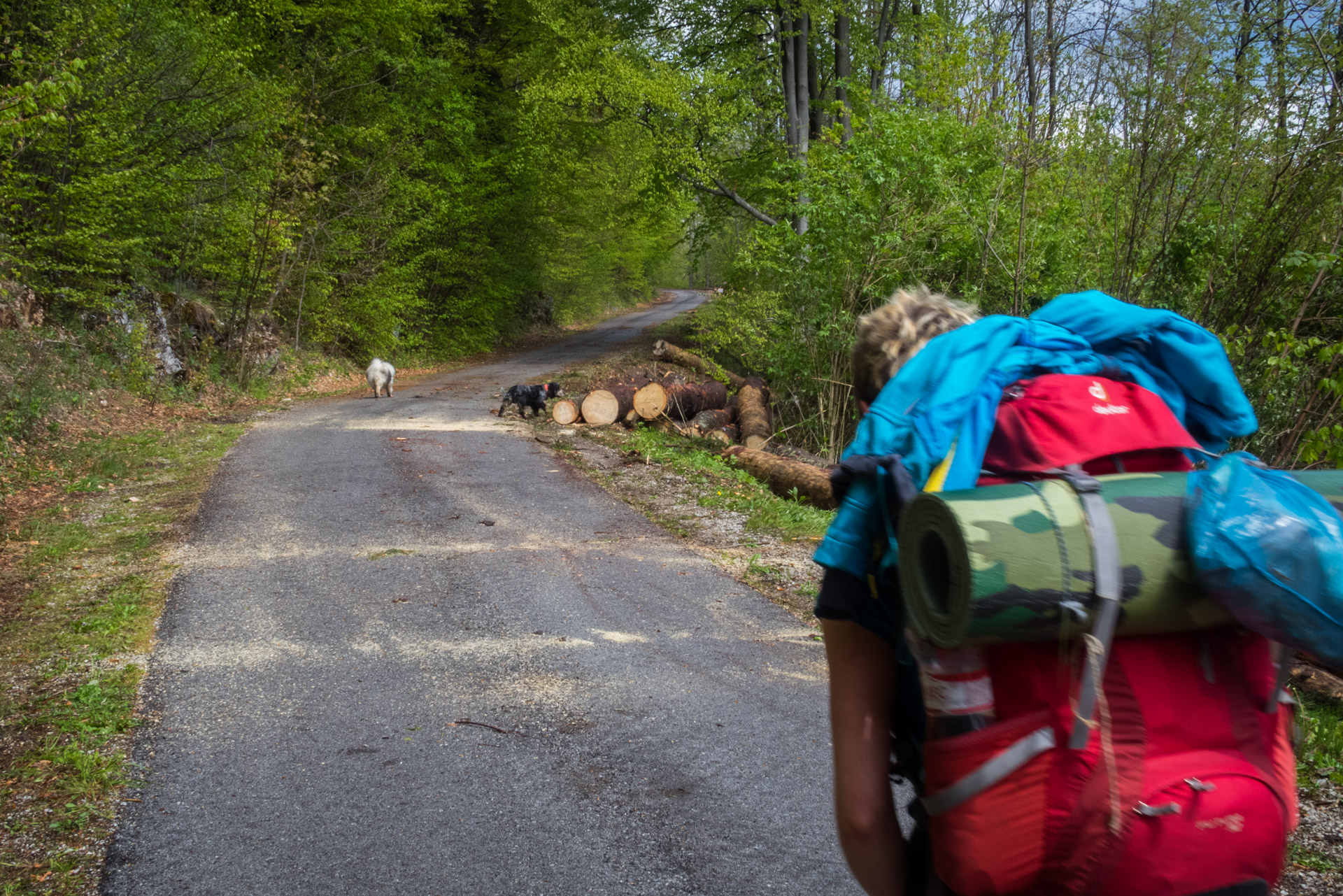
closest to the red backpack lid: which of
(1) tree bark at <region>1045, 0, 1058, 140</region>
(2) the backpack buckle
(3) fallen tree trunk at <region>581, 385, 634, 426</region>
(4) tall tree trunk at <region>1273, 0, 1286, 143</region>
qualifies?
(2) the backpack buckle

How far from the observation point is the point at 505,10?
26.1m

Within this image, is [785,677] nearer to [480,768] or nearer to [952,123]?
[480,768]

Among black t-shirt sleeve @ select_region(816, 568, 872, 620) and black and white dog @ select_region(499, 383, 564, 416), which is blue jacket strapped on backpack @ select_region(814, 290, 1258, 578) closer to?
black t-shirt sleeve @ select_region(816, 568, 872, 620)

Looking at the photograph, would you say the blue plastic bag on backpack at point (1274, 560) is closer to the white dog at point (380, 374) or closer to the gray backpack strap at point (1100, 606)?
the gray backpack strap at point (1100, 606)

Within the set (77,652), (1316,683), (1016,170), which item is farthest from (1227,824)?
(1016,170)

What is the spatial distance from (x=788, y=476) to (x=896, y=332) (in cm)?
855

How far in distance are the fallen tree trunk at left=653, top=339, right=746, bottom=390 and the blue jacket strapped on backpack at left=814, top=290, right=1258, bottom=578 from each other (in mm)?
13698

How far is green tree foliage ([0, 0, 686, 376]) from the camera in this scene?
38.5ft

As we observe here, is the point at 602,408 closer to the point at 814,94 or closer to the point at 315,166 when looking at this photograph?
the point at 315,166

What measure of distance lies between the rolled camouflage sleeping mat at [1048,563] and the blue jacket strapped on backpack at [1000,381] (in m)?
0.14

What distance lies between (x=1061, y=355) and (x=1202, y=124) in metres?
7.36

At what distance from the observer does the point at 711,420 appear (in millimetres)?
14305

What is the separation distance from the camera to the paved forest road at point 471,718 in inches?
119

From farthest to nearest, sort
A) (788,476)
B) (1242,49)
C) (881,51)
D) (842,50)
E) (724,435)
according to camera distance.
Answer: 1. (881,51)
2. (842,50)
3. (724,435)
4. (788,476)
5. (1242,49)
